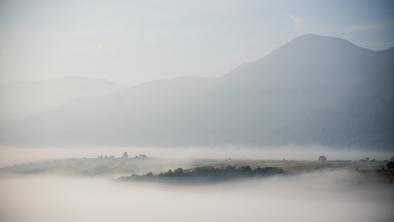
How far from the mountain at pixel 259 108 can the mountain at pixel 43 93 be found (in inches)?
2.9

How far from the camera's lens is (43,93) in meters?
5.06

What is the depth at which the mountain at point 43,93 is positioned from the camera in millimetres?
4996

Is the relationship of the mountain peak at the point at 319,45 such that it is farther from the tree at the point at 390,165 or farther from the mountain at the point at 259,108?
the tree at the point at 390,165

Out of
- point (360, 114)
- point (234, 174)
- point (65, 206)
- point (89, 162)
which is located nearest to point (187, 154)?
point (234, 174)

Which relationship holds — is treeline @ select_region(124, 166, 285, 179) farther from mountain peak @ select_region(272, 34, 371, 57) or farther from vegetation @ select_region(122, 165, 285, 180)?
mountain peak @ select_region(272, 34, 371, 57)

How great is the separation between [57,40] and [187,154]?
1.64m

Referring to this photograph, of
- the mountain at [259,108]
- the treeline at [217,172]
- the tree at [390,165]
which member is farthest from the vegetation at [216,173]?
the tree at [390,165]

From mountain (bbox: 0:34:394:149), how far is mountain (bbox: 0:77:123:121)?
7 centimetres

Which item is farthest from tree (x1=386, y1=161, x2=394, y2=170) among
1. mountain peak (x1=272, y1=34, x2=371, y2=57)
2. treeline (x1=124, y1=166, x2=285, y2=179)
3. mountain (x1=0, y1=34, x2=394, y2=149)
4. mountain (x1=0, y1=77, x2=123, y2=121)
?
mountain (x1=0, y1=77, x2=123, y2=121)

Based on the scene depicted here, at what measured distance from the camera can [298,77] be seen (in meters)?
4.78

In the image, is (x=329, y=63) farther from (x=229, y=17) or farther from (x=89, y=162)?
(x=89, y=162)

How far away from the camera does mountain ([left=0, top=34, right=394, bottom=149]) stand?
4602mm

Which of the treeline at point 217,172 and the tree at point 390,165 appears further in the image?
the treeline at point 217,172

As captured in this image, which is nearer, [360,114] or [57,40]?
[360,114]
